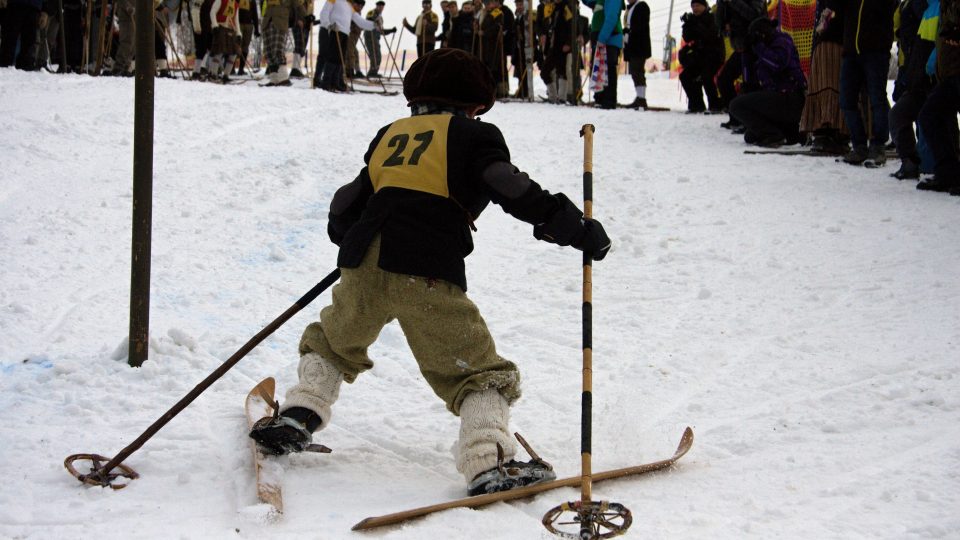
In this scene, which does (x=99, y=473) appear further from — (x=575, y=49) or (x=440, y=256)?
(x=575, y=49)

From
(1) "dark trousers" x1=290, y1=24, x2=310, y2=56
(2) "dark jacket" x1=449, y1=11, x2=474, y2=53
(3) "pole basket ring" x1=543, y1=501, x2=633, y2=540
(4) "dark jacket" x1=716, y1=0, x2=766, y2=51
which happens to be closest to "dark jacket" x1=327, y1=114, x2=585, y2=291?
(3) "pole basket ring" x1=543, y1=501, x2=633, y2=540

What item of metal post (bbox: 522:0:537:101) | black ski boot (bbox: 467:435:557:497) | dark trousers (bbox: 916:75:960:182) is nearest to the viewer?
black ski boot (bbox: 467:435:557:497)

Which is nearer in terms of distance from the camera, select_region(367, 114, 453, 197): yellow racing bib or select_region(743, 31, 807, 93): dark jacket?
select_region(367, 114, 453, 197): yellow racing bib

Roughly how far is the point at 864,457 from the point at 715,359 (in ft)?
3.91

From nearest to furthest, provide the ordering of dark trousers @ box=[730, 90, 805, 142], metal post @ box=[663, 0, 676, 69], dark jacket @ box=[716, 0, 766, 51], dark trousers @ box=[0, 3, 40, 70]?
dark trousers @ box=[730, 90, 805, 142]
dark jacket @ box=[716, 0, 766, 51]
dark trousers @ box=[0, 3, 40, 70]
metal post @ box=[663, 0, 676, 69]

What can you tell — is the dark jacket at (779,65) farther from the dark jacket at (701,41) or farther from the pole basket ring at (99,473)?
the pole basket ring at (99,473)

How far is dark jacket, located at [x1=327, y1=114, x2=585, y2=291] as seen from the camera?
2.74 m

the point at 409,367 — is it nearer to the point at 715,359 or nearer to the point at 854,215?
the point at 715,359

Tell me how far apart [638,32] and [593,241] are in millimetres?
Result: 11422

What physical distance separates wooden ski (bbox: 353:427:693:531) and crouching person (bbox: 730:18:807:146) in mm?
7007

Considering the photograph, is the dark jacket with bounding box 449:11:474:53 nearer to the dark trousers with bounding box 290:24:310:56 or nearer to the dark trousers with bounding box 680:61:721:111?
the dark trousers with bounding box 290:24:310:56

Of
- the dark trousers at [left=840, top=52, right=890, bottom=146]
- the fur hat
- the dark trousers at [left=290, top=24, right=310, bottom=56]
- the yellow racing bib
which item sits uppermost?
the dark trousers at [left=290, top=24, right=310, bottom=56]

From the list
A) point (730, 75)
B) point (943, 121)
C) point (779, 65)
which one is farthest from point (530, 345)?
point (730, 75)

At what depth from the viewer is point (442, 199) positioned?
2.86 meters
